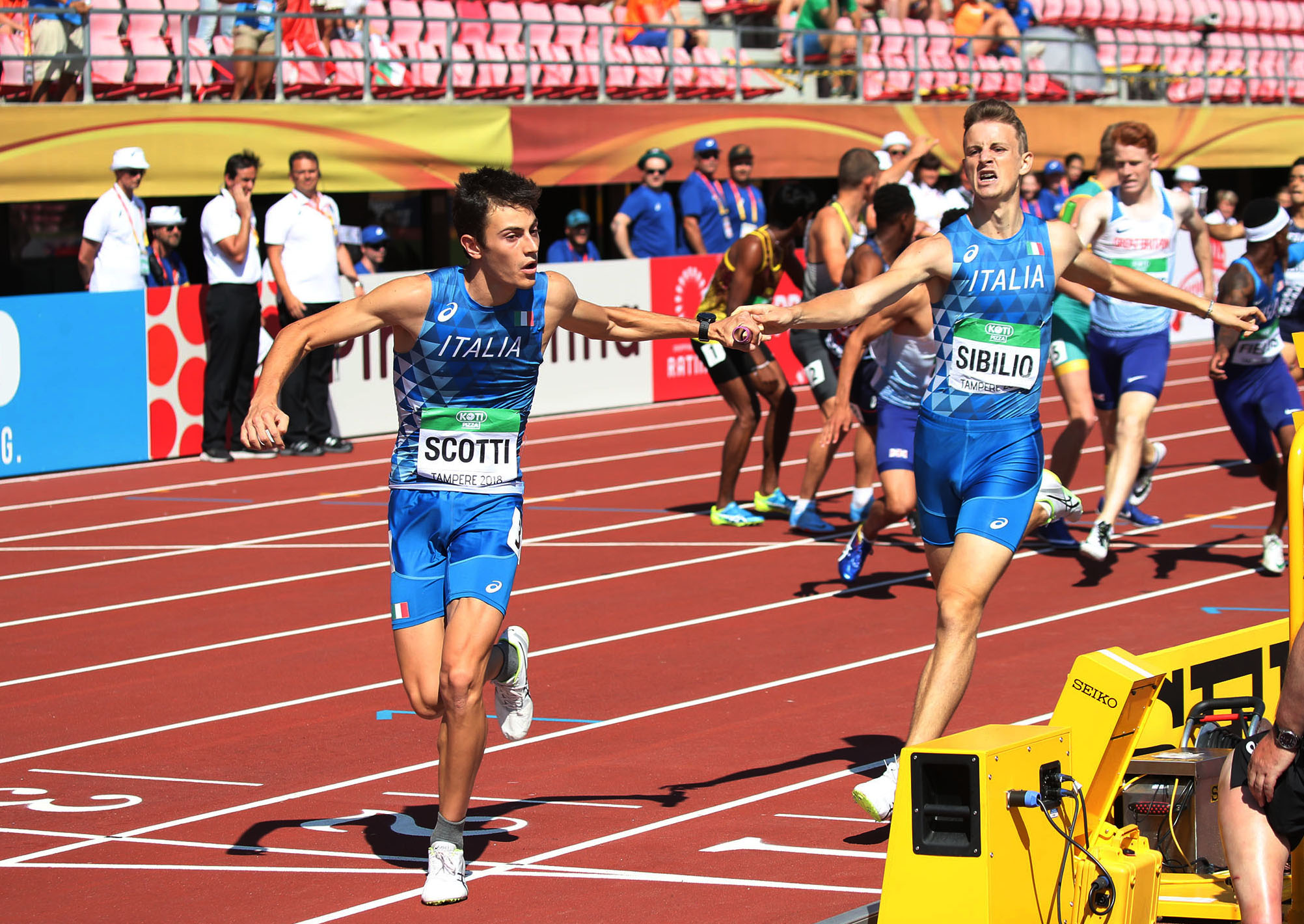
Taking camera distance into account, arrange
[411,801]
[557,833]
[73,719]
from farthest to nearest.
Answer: [73,719] < [411,801] < [557,833]

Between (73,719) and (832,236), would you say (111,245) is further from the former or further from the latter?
(73,719)

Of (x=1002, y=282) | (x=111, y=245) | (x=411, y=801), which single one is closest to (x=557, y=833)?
(x=411, y=801)

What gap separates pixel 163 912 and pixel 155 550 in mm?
6363

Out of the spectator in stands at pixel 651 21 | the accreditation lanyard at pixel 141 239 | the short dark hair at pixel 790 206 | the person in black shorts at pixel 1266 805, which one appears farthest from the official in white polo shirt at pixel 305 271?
the person in black shorts at pixel 1266 805

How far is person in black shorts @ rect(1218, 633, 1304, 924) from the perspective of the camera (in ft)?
13.4

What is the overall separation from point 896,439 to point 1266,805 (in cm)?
521

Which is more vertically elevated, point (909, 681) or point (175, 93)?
point (175, 93)

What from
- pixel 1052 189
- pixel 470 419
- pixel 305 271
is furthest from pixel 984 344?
pixel 1052 189

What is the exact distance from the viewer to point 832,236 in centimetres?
1089

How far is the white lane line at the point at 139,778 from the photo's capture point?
634cm

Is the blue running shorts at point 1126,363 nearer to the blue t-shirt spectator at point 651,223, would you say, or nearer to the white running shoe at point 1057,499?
the white running shoe at point 1057,499

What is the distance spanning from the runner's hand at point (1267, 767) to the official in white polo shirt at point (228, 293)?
1151 cm

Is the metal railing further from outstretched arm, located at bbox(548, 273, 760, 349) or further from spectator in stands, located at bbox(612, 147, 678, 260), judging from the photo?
outstretched arm, located at bbox(548, 273, 760, 349)

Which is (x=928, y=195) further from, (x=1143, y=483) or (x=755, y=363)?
(x=755, y=363)
